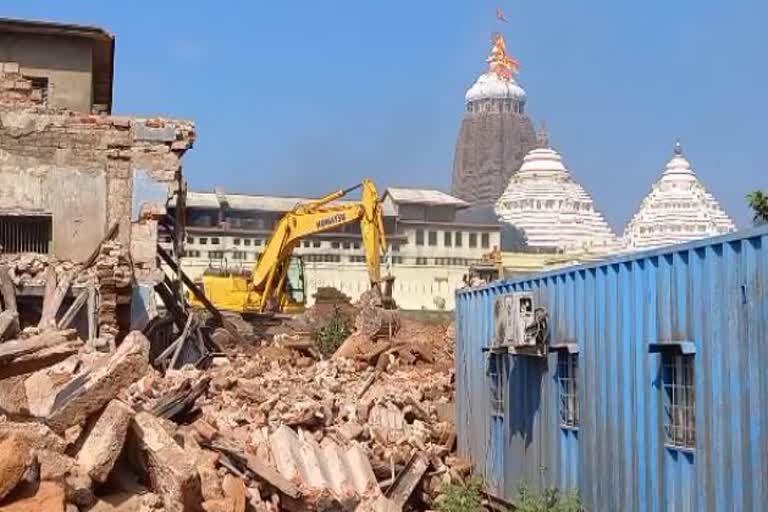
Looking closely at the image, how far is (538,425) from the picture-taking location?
10602 millimetres

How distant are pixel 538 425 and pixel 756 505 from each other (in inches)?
162

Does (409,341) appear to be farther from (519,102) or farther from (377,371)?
(519,102)

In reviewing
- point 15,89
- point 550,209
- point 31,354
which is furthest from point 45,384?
point 550,209

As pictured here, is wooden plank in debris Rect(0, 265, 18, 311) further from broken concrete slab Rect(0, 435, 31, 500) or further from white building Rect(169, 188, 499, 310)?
white building Rect(169, 188, 499, 310)

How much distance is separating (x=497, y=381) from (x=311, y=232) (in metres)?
17.2

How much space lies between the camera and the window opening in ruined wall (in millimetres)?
17391

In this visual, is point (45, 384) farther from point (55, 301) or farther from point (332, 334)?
point (332, 334)

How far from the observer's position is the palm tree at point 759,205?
635 inches

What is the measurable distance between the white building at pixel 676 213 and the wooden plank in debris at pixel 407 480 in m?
51.3

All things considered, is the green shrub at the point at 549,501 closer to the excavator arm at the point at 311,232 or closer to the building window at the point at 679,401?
the building window at the point at 679,401

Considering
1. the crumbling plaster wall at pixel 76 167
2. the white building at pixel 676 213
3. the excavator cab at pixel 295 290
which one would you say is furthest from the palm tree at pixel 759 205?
the white building at pixel 676 213

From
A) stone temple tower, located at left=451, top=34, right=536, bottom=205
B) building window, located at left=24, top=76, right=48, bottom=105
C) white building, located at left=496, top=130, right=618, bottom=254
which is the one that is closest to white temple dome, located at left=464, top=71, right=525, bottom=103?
stone temple tower, located at left=451, top=34, right=536, bottom=205

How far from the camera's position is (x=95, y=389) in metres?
8.18

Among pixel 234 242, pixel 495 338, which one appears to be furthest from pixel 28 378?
pixel 234 242
